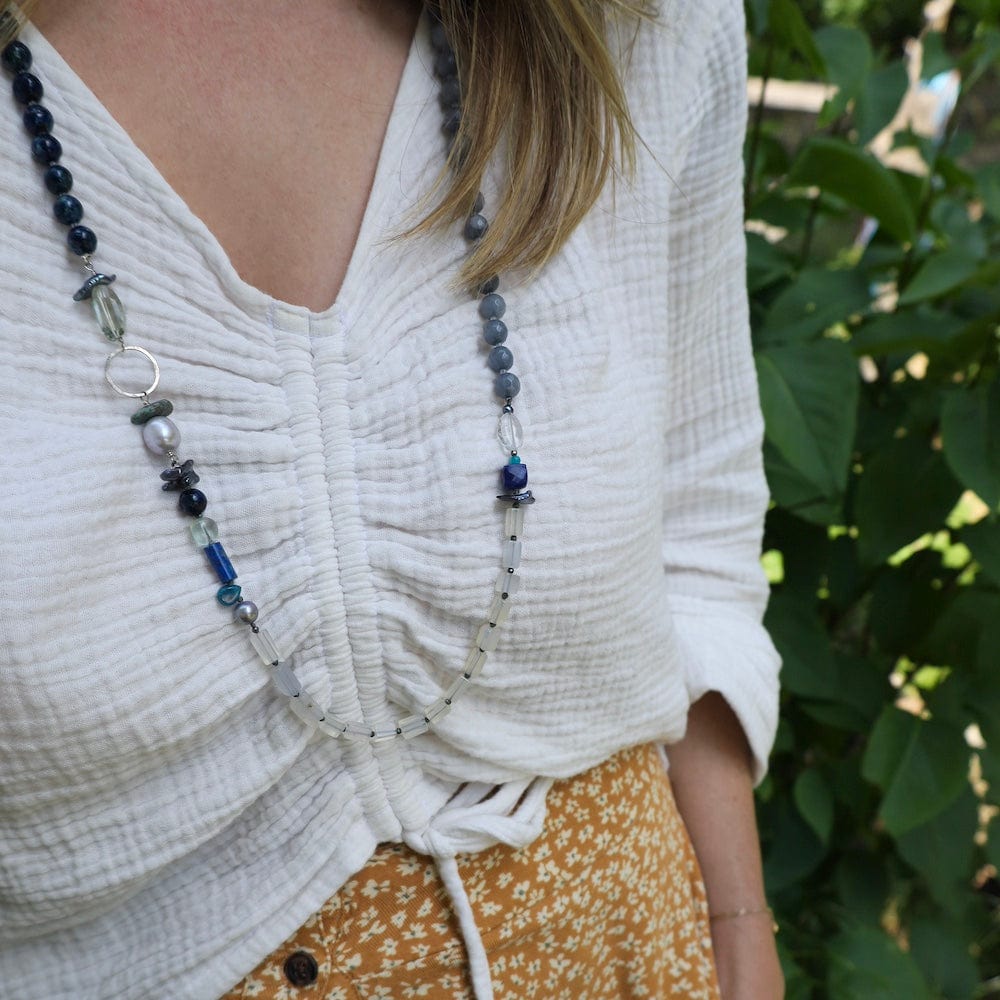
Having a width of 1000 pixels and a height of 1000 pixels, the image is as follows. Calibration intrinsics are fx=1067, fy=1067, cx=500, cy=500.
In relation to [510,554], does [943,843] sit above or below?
below

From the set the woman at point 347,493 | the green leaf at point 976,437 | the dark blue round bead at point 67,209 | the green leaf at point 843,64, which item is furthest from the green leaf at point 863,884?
the dark blue round bead at point 67,209

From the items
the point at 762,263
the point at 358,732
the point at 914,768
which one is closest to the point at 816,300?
the point at 762,263

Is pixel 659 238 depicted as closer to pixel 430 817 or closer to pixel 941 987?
pixel 430 817

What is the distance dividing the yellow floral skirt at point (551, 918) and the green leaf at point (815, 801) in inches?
18.4

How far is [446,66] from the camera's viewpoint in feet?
2.20

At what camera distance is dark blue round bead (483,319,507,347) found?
626mm

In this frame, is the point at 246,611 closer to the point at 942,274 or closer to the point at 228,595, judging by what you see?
the point at 228,595

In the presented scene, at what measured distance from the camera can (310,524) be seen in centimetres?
57

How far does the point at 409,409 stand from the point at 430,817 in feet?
0.79

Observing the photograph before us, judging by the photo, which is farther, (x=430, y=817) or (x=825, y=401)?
(x=825, y=401)

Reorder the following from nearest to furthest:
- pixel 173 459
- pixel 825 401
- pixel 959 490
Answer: pixel 173 459
pixel 825 401
pixel 959 490

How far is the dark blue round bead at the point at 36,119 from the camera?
0.54 m

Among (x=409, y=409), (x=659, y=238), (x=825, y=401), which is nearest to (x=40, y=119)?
(x=409, y=409)

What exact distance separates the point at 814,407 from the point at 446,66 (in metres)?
0.48
